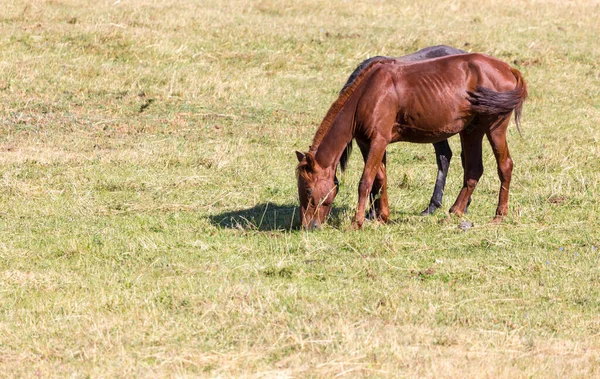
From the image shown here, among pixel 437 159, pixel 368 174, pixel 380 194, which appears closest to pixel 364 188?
pixel 368 174

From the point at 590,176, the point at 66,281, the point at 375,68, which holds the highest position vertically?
the point at 375,68

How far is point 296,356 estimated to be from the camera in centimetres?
568

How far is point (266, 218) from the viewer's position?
9539 millimetres

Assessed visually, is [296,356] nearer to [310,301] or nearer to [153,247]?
[310,301]

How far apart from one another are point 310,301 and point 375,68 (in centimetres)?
319

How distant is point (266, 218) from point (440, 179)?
2134 millimetres

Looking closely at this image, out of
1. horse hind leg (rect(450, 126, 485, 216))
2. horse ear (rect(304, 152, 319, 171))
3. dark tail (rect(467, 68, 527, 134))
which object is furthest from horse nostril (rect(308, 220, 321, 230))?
dark tail (rect(467, 68, 527, 134))

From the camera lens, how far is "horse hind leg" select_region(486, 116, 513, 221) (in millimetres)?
9414

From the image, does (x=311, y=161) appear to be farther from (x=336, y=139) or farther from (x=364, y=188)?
(x=364, y=188)

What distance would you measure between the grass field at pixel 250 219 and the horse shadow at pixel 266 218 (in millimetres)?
34

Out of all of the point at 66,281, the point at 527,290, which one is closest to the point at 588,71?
the point at 527,290

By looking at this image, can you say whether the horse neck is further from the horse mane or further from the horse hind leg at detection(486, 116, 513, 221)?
the horse hind leg at detection(486, 116, 513, 221)

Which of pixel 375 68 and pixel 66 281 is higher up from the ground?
pixel 375 68

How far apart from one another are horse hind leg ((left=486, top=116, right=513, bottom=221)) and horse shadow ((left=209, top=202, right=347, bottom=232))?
5.48 ft
